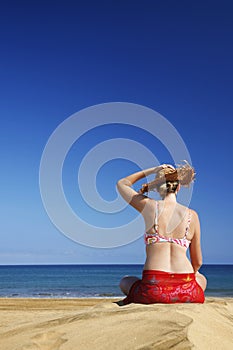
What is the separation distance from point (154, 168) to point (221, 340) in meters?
2.05

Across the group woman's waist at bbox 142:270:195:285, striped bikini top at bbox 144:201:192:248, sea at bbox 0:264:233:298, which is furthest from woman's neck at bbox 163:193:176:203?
sea at bbox 0:264:233:298

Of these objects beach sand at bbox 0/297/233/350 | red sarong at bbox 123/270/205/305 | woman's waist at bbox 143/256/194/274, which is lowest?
beach sand at bbox 0/297/233/350

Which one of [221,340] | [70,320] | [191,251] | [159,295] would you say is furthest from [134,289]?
[221,340]

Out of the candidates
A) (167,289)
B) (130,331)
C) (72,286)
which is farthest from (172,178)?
(72,286)

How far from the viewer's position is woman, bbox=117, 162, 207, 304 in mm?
3818

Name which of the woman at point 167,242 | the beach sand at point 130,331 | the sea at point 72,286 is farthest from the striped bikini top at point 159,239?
the sea at point 72,286

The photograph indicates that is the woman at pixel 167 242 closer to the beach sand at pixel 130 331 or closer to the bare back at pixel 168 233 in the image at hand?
the bare back at pixel 168 233

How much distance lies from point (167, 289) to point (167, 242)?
444 mm

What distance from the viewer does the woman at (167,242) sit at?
12.5 ft

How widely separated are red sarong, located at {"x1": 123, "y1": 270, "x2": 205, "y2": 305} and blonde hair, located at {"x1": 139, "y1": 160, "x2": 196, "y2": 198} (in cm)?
85

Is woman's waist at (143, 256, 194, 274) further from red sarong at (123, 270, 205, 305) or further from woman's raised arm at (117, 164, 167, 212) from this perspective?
woman's raised arm at (117, 164, 167, 212)

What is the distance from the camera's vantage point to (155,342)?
8.32ft

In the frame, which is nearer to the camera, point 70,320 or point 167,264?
point 70,320

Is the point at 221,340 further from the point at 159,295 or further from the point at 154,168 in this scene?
the point at 154,168
